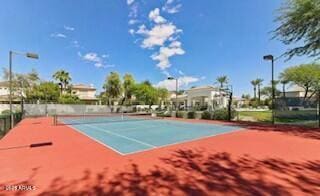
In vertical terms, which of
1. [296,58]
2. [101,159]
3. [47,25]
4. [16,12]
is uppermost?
[47,25]

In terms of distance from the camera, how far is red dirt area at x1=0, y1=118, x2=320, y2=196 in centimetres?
432

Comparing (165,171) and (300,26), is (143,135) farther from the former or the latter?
(300,26)

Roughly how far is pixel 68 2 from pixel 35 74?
31158mm

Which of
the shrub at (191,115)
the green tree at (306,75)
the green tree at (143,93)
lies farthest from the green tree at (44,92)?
the green tree at (306,75)

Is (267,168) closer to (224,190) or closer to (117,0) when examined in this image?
(224,190)

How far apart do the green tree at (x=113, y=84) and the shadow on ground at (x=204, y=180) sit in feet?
145

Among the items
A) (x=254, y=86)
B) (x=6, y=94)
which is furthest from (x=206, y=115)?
(x=254, y=86)

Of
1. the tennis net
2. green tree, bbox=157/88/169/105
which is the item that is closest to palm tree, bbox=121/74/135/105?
the tennis net

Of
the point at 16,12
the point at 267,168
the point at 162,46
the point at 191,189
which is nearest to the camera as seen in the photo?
the point at 191,189

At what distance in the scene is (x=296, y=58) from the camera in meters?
16.5

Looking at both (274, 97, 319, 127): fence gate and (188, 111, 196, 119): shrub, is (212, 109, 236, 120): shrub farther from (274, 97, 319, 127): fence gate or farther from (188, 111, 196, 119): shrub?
(274, 97, 319, 127): fence gate

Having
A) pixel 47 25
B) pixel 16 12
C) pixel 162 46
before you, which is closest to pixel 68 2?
pixel 16 12

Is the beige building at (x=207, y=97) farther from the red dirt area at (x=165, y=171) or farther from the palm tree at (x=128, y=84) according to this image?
the red dirt area at (x=165, y=171)

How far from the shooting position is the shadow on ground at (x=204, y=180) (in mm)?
4229
